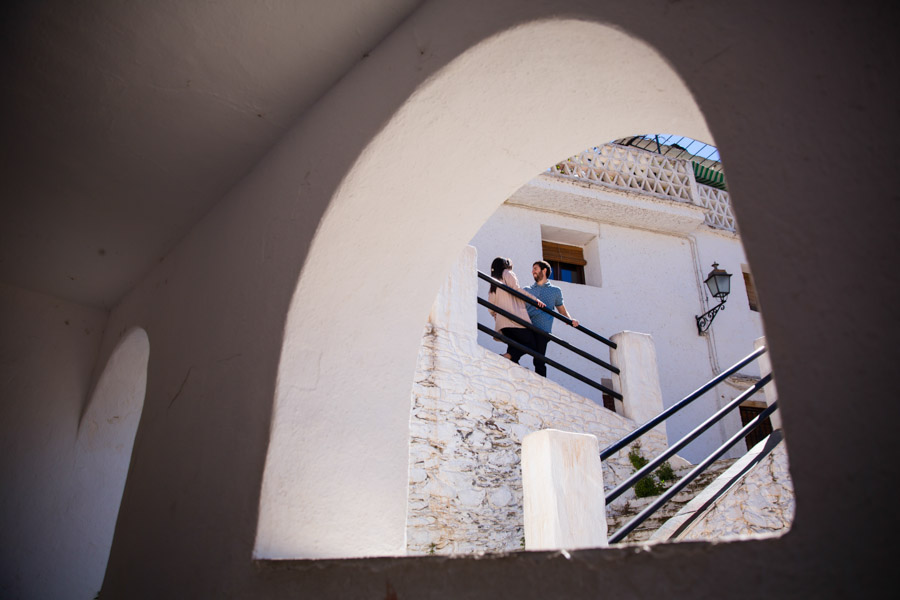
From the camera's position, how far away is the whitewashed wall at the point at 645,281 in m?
8.09

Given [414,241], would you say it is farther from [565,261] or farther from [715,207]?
[715,207]

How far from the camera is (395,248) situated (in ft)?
6.91

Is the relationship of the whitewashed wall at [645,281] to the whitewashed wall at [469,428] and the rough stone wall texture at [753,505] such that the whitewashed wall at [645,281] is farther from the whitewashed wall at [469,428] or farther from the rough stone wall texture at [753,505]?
the rough stone wall texture at [753,505]

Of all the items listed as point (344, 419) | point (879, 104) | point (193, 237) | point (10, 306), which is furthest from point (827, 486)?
point (10, 306)

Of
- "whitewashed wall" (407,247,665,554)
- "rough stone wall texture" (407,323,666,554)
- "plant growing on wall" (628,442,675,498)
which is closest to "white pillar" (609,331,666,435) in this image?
"plant growing on wall" (628,442,675,498)

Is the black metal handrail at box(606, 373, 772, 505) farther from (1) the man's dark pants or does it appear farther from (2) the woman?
(2) the woman

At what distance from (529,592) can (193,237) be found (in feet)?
7.92

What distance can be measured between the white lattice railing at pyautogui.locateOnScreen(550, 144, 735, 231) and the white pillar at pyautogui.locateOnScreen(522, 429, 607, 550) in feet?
18.4

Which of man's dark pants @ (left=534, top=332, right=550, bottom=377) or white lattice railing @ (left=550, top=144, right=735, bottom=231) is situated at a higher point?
white lattice railing @ (left=550, top=144, right=735, bottom=231)

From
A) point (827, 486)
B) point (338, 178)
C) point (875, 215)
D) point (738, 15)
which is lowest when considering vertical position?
point (827, 486)

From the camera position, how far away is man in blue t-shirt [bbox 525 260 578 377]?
5.90 m

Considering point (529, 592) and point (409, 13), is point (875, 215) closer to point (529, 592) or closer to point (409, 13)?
point (529, 592)

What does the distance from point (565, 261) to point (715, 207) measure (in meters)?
2.89

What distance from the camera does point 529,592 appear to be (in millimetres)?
1062
